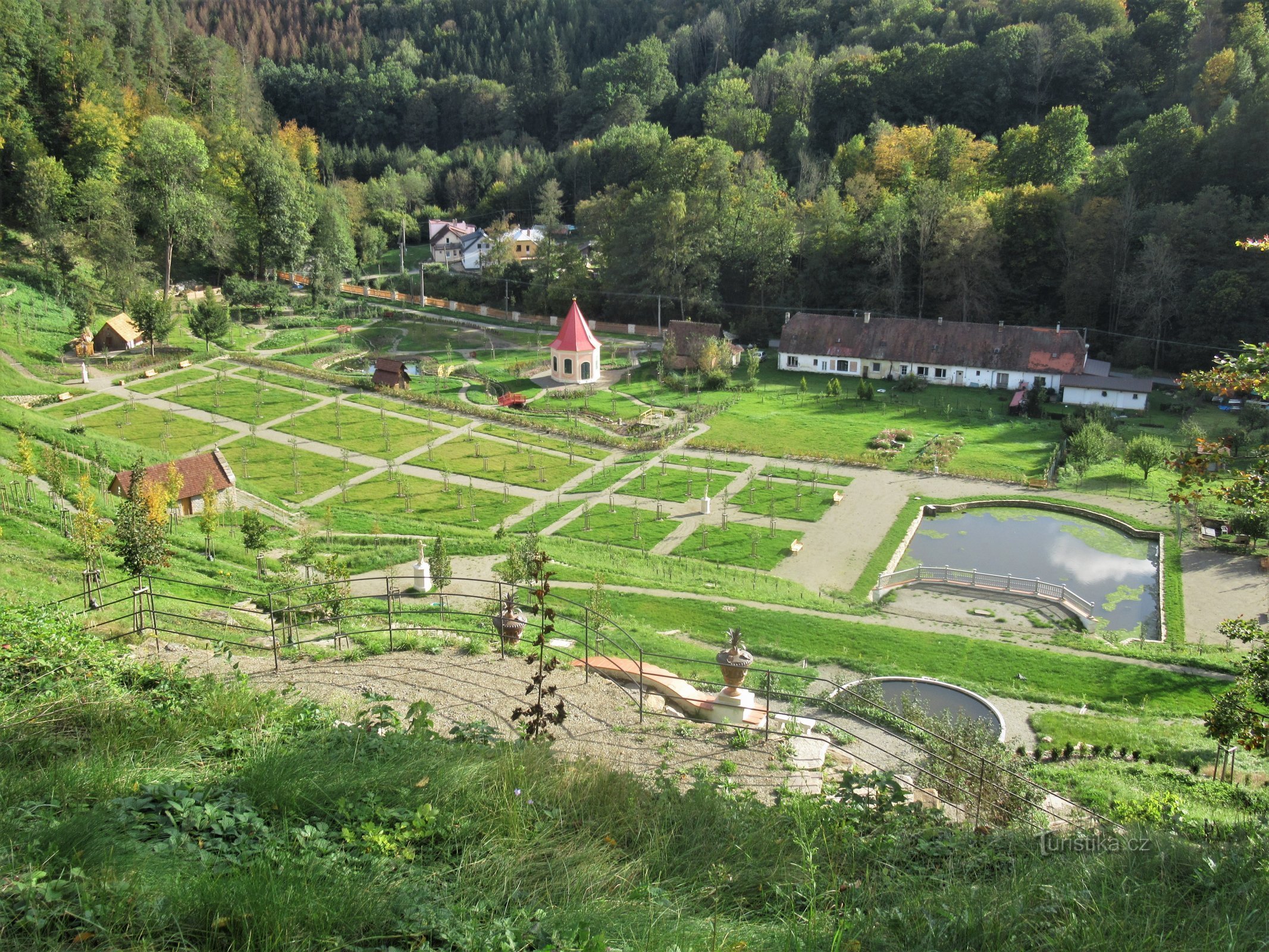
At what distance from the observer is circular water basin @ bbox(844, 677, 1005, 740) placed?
15844mm

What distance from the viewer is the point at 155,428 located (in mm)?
33906

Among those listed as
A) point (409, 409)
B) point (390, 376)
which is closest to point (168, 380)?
point (390, 376)

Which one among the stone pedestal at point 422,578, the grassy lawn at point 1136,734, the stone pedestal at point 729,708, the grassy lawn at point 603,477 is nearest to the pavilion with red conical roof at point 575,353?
the grassy lawn at point 603,477

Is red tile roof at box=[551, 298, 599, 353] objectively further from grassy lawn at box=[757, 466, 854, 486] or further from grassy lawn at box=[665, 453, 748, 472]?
grassy lawn at box=[757, 466, 854, 486]

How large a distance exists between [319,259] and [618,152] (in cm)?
2907

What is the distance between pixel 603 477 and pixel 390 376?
14.4 metres

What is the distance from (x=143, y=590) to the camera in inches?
436

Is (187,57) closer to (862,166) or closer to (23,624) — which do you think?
(862,166)

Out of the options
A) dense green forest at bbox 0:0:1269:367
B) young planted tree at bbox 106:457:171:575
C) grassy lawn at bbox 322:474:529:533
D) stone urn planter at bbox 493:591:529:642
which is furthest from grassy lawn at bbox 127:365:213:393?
stone urn planter at bbox 493:591:529:642

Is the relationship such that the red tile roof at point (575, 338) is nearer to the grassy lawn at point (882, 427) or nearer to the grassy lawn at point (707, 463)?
the grassy lawn at point (882, 427)

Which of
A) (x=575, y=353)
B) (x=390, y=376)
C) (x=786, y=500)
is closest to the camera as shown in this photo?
(x=786, y=500)

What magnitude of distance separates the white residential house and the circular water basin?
2509cm

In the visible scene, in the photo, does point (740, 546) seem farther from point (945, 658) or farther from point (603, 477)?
point (945, 658)

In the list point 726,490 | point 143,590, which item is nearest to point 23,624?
point 143,590
